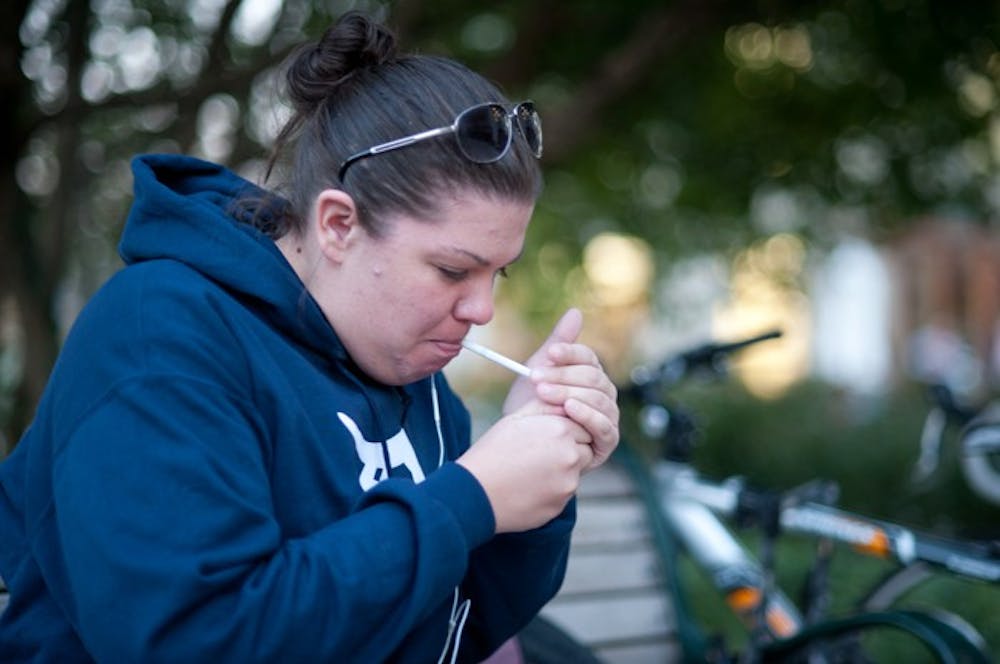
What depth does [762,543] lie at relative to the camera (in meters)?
2.94

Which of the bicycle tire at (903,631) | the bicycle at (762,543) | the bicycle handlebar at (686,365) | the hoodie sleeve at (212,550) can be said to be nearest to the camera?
the hoodie sleeve at (212,550)

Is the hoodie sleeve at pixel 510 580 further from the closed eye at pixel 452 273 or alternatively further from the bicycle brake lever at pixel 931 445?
the bicycle brake lever at pixel 931 445

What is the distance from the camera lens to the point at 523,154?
156 cm

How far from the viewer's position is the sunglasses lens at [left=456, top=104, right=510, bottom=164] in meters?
1.49

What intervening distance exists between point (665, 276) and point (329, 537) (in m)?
9.07

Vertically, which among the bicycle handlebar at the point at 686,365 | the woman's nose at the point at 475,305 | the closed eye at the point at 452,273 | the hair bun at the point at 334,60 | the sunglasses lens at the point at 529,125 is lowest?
the bicycle handlebar at the point at 686,365

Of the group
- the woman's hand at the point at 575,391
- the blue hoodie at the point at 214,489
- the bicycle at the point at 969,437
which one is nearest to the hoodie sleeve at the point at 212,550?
the blue hoodie at the point at 214,489

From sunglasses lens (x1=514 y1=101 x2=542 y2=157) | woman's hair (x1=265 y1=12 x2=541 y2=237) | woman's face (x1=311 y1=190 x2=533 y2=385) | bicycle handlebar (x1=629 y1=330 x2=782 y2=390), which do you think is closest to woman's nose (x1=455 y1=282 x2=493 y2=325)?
woman's face (x1=311 y1=190 x2=533 y2=385)

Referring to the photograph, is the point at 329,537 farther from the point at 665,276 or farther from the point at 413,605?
the point at 665,276

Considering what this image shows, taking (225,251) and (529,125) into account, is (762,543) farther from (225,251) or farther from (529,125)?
(225,251)

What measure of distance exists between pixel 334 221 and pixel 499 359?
0.31 m

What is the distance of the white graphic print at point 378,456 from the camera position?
153cm

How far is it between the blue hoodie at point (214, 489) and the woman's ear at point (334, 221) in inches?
2.6

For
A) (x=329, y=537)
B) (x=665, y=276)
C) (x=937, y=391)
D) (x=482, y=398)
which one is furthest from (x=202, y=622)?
(x=665, y=276)
